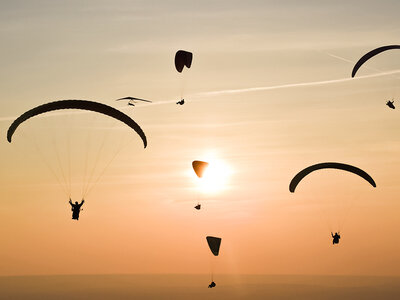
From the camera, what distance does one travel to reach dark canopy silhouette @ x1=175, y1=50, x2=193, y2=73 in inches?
2114

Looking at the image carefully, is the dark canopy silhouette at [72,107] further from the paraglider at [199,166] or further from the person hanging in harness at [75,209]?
the paraglider at [199,166]

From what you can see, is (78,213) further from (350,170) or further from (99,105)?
(350,170)

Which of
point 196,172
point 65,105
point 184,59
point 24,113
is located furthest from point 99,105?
point 196,172

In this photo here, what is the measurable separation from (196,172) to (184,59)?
405 inches

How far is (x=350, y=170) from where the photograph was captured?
169ft

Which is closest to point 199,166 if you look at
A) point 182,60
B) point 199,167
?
point 199,167

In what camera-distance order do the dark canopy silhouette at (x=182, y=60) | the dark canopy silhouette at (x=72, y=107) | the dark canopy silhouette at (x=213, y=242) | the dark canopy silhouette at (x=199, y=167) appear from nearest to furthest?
1. the dark canopy silhouette at (x=72, y=107)
2. the dark canopy silhouette at (x=182, y=60)
3. the dark canopy silhouette at (x=213, y=242)
4. the dark canopy silhouette at (x=199, y=167)

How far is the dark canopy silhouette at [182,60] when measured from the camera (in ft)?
176

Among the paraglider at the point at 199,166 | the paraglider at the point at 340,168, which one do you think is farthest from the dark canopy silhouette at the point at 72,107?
the paraglider at the point at 340,168

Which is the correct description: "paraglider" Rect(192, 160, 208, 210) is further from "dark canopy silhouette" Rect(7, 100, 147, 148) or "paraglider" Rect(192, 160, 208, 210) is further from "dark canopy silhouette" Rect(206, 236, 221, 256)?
"dark canopy silhouette" Rect(7, 100, 147, 148)

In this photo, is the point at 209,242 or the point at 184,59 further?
the point at 209,242

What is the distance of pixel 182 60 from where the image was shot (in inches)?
2117

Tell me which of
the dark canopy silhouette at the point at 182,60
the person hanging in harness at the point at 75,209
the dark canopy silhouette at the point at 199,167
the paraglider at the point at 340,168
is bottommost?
the person hanging in harness at the point at 75,209

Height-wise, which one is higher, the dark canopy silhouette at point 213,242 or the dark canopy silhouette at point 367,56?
the dark canopy silhouette at point 367,56
